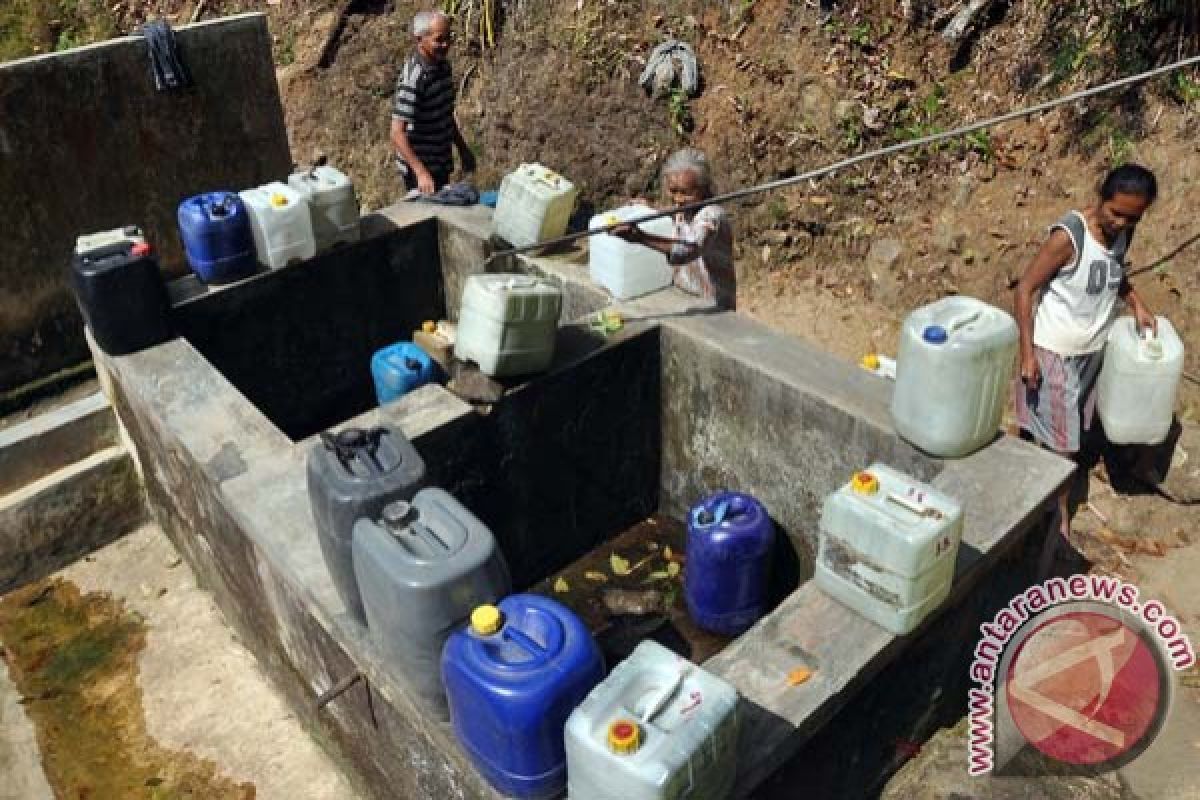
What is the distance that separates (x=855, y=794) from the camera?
4320 mm

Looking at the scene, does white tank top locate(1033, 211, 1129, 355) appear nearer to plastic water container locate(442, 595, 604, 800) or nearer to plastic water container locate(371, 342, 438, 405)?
plastic water container locate(442, 595, 604, 800)

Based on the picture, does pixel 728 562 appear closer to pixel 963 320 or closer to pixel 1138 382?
pixel 963 320

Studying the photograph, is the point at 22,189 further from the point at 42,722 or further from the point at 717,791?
the point at 717,791

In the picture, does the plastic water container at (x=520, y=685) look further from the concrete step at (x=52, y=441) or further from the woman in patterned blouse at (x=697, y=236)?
the concrete step at (x=52, y=441)

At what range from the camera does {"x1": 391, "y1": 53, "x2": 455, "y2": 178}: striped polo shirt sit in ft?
24.2

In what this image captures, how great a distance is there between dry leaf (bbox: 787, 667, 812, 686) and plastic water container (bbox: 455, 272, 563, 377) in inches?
92.6

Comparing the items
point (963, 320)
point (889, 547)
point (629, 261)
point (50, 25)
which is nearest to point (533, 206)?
point (629, 261)

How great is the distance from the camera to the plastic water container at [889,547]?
145 inches

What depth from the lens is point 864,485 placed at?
3.91 m

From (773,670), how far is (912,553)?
668mm

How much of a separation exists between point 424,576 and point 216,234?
3.71 metres

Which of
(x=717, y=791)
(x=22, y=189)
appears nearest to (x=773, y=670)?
(x=717, y=791)

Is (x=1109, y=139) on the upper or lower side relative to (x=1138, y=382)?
upper

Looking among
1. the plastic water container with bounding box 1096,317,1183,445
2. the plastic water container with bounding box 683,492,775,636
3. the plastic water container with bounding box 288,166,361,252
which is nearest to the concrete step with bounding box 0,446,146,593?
the plastic water container with bounding box 288,166,361,252
